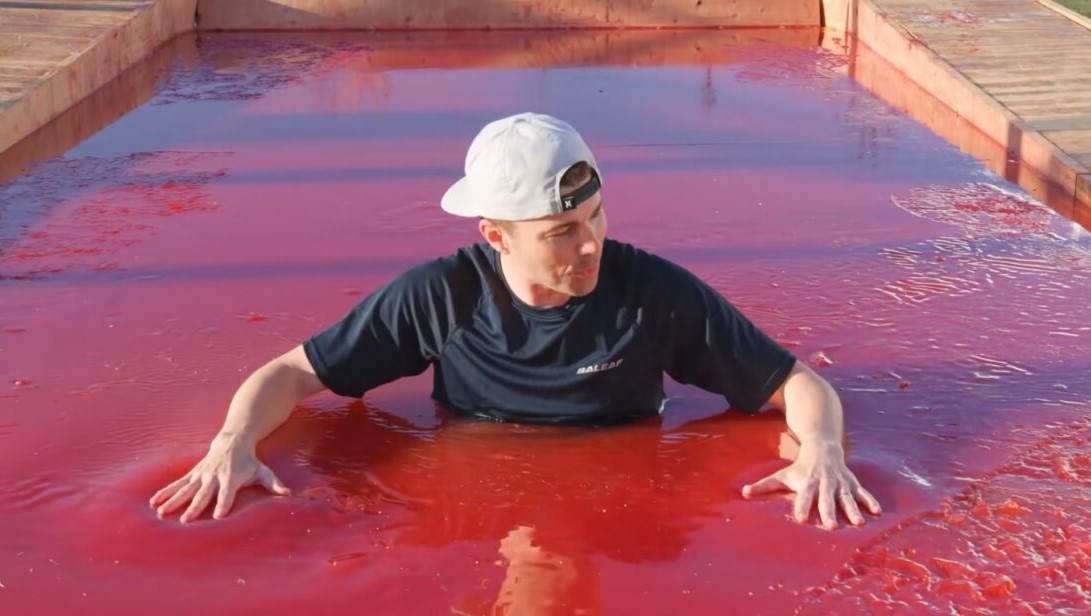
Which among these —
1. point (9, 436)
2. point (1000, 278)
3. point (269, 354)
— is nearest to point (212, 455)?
point (9, 436)

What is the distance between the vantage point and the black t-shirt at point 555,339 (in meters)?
3.71

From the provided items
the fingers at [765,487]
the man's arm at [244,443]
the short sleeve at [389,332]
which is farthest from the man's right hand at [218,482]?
the fingers at [765,487]

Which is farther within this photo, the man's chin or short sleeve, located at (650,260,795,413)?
short sleeve, located at (650,260,795,413)

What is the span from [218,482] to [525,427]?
2.77ft

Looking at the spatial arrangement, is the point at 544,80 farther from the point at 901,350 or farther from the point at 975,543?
the point at 975,543

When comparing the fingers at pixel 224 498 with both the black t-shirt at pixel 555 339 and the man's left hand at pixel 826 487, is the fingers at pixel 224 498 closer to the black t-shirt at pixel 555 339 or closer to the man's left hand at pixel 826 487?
the black t-shirt at pixel 555 339

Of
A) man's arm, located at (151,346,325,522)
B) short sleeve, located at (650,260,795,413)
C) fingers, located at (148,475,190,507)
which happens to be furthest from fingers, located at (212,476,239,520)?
short sleeve, located at (650,260,795,413)

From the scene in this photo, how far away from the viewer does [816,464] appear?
141 inches

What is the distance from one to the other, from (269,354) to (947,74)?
5.12 metres

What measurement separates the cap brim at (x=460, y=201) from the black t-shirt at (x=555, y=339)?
0.61 feet

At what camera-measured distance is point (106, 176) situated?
22.8 ft

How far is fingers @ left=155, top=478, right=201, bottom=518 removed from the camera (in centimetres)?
360

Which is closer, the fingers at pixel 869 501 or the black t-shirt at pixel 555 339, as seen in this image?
the fingers at pixel 869 501

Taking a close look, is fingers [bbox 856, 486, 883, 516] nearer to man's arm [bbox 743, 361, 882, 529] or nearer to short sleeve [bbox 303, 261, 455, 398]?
man's arm [bbox 743, 361, 882, 529]
